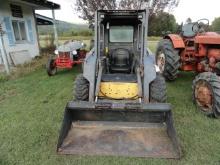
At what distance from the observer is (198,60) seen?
6.08 m

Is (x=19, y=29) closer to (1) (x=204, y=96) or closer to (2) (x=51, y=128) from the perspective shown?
(2) (x=51, y=128)

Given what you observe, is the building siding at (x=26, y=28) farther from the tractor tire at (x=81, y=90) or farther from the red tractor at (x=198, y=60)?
the tractor tire at (x=81, y=90)

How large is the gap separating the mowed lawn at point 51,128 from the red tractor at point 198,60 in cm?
30

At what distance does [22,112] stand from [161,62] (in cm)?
414

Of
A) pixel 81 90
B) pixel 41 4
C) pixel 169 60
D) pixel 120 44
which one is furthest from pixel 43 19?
pixel 81 90

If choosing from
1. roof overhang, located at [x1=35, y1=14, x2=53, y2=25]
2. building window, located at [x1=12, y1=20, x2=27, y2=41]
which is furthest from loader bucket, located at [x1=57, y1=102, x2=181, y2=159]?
roof overhang, located at [x1=35, y1=14, x2=53, y2=25]

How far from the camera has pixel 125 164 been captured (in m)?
3.05

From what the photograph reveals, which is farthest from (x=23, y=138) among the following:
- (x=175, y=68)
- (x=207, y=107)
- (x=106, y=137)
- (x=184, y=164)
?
(x=175, y=68)

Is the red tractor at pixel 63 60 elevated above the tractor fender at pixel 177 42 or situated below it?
below

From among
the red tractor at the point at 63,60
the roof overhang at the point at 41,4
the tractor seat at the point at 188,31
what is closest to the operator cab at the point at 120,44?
the tractor seat at the point at 188,31

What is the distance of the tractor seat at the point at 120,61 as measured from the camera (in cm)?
518

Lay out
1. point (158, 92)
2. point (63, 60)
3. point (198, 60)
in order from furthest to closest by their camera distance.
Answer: point (63, 60) → point (198, 60) → point (158, 92)

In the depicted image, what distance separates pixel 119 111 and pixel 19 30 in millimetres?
9239

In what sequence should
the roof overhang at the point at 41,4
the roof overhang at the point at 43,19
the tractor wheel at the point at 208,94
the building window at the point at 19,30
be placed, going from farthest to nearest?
1. the roof overhang at the point at 43,19
2. the building window at the point at 19,30
3. the roof overhang at the point at 41,4
4. the tractor wheel at the point at 208,94
